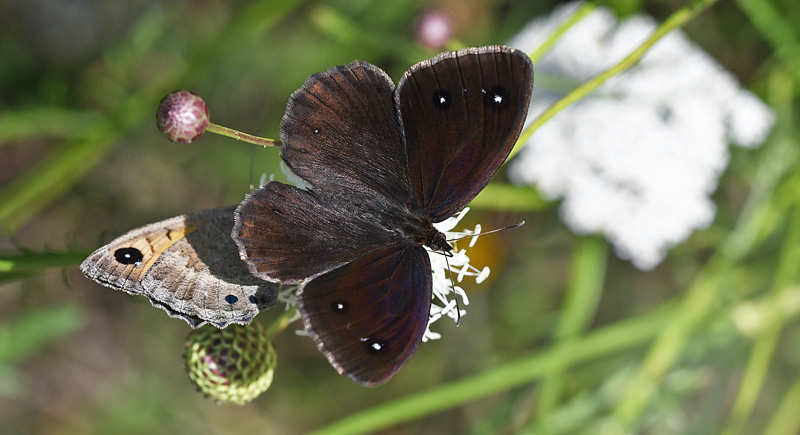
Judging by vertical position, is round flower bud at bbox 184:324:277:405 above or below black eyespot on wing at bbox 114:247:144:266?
below

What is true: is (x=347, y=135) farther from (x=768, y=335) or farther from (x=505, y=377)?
(x=768, y=335)

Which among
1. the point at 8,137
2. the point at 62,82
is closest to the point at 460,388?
the point at 8,137

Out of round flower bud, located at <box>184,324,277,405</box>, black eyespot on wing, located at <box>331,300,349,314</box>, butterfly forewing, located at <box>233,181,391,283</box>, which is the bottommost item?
round flower bud, located at <box>184,324,277,405</box>

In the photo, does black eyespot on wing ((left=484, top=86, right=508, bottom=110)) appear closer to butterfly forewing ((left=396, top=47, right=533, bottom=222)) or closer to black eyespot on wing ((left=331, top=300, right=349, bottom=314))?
butterfly forewing ((left=396, top=47, right=533, bottom=222))

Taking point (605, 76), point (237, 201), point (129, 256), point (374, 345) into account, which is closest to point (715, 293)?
point (605, 76)

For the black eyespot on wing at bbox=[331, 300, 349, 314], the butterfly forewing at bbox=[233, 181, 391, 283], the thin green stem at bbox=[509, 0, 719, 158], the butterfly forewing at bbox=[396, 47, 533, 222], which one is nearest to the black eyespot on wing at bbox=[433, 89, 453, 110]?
the butterfly forewing at bbox=[396, 47, 533, 222]

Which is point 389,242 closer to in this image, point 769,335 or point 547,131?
point 547,131

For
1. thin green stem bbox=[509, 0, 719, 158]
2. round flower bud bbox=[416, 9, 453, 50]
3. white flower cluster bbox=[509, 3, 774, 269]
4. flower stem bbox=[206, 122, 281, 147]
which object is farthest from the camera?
white flower cluster bbox=[509, 3, 774, 269]
